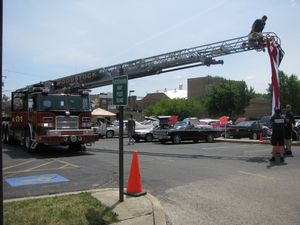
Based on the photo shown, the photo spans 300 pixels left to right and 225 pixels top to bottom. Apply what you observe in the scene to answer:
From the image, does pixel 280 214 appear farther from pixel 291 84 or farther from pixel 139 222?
pixel 291 84

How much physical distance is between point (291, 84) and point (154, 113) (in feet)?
112

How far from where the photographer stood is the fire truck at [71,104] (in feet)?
55.4

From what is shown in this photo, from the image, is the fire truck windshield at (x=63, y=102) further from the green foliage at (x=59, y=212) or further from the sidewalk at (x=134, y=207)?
the green foliage at (x=59, y=212)

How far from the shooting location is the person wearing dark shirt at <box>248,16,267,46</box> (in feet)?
54.4

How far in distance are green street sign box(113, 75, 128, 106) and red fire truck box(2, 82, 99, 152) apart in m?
9.46

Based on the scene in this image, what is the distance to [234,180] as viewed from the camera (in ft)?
34.0

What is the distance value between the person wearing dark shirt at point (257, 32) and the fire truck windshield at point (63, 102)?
24.8 feet

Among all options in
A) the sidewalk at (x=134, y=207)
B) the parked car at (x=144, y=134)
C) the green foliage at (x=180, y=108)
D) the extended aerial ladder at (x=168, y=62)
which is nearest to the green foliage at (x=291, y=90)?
the green foliage at (x=180, y=108)

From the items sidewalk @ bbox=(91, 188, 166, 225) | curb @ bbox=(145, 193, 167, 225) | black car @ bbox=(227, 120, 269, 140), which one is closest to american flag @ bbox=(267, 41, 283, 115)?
sidewalk @ bbox=(91, 188, 166, 225)

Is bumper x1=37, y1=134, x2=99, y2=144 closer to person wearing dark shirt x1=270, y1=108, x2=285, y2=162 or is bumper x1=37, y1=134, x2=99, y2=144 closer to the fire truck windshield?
the fire truck windshield

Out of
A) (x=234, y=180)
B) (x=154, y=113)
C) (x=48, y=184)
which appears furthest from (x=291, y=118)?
(x=154, y=113)

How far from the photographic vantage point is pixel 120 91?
7.75 meters

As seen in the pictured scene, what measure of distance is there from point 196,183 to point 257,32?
29.7ft

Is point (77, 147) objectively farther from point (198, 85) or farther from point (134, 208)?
point (198, 85)
